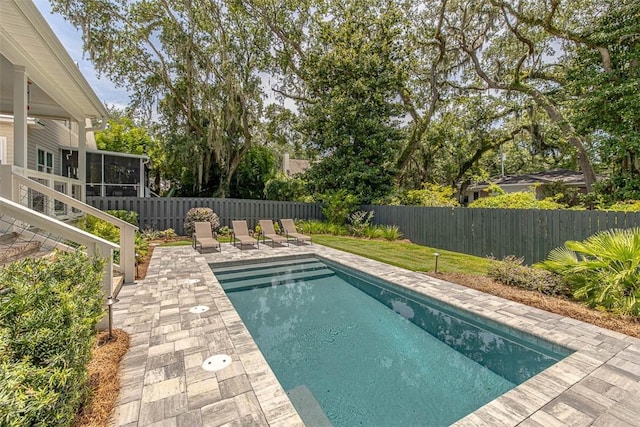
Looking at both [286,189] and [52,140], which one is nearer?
[52,140]

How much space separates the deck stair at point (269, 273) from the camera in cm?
673

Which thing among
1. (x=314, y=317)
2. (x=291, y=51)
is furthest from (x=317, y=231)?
(x=291, y=51)

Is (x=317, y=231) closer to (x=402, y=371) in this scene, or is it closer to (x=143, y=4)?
(x=402, y=371)

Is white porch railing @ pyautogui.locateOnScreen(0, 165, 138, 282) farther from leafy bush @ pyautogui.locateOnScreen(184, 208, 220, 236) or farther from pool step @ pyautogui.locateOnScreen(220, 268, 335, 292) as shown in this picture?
leafy bush @ pyautogui.locateOnScreen(184, 208, 220, 236)

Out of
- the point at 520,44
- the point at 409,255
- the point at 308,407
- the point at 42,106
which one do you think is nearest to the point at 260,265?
the point at 409,255

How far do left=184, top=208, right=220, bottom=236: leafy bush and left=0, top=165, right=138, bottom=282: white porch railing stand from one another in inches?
173

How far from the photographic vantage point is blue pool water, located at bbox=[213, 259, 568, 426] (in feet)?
9.22

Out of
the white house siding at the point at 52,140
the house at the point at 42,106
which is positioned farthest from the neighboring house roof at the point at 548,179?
the white house siding at the point at 52,140

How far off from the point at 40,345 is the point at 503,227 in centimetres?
929

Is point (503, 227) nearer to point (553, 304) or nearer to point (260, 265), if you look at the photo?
point (553, 304)

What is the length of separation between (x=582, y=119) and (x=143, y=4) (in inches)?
724

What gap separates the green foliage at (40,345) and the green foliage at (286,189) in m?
14.6

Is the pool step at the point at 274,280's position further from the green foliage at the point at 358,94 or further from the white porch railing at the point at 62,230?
the green foliage at the point at 358,94

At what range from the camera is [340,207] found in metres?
13.9
